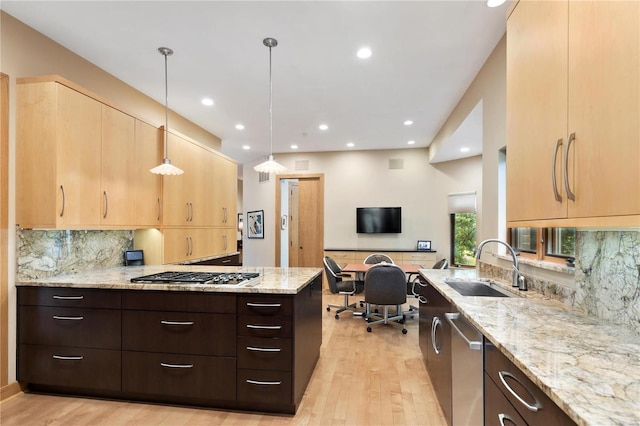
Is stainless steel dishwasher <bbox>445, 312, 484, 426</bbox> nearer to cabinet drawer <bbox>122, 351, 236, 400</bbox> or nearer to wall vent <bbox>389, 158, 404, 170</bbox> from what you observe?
cabinet drawer <bbox>122, 351, 236, 400</bbox>

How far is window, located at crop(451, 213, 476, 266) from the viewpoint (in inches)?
243

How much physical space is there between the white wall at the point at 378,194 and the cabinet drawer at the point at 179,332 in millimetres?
4752

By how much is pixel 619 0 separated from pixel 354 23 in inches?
72.5

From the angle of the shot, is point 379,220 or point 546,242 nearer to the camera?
point 546,242

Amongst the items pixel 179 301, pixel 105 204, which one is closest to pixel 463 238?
pixel 179 301

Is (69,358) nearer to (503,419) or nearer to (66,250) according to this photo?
(66,250)

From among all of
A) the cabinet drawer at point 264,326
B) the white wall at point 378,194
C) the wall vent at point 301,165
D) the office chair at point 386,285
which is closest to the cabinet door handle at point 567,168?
the cabinet drawer at point 264,326

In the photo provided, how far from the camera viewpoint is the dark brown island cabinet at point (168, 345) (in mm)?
2180

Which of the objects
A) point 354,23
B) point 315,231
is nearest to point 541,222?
point 354,23

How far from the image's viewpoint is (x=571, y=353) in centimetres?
105

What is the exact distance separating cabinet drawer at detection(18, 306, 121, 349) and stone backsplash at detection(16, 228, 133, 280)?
0.34m

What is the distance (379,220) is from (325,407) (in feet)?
15.6

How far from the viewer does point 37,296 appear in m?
2.44

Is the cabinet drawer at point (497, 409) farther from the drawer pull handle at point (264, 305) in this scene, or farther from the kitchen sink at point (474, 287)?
the drawer pull handle at point (264, 305)
